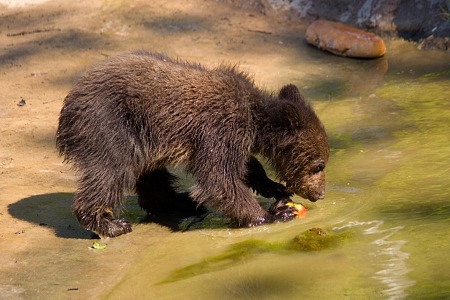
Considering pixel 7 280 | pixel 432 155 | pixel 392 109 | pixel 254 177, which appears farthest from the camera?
pixel 392 109

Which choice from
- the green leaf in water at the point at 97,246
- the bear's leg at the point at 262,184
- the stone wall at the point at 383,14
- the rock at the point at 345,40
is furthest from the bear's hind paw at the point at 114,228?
the stone wall at the point at 383,14

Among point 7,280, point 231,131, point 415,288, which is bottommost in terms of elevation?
point 7,280

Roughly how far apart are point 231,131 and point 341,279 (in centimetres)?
163

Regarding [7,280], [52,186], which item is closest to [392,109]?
[52,186]

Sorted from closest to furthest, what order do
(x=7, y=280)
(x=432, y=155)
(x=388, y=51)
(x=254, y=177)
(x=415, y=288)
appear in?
(x=415, y=288), (x=7, y=280), (x=254, y=177), (x=432, y=155), (x=388, y=51)

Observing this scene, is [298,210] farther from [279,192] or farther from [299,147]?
[299,147]

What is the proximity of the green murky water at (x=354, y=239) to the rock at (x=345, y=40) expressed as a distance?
182 centimetres

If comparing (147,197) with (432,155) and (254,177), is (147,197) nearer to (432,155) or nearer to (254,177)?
(254,177)

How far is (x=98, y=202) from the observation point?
6094 mm

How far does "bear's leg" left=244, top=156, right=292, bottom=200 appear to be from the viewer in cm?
668

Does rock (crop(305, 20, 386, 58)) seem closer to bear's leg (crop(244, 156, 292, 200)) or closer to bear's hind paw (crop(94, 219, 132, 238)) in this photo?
bear's leg (crop(244, 156, 292, 200))

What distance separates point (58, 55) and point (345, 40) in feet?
12.2

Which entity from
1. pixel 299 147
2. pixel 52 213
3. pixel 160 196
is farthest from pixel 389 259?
pixel 52 213

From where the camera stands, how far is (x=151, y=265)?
5.61 meters
